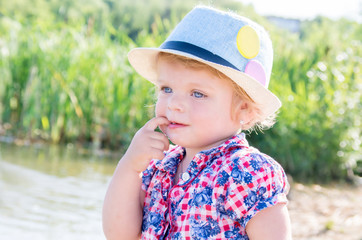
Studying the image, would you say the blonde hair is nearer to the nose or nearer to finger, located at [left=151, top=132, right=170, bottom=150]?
the nose

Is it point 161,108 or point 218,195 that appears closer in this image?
point 218,195

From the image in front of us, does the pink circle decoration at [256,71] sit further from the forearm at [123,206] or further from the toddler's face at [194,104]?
the forearm at [123,206]

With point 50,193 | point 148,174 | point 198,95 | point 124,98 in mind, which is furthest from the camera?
point 124,98

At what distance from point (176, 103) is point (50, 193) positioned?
2392 millimetres

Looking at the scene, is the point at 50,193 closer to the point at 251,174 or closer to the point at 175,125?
the point at 175,125

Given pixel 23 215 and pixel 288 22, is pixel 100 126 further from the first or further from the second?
pixel 288 22

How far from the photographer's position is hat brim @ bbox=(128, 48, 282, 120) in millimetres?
1475

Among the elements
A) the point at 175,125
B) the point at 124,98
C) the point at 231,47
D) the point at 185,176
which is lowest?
the point at 124,98

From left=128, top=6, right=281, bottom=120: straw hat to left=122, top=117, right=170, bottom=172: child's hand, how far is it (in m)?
0.25

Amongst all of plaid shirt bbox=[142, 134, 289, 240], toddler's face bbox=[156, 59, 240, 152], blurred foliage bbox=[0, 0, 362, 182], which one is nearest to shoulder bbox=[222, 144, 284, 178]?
plaid shirt bbox=[142, 134, 289, 240]

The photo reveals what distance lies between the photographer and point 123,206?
1.60m

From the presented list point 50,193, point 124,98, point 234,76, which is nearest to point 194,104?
point 234,76

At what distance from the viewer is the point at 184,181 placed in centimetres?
154

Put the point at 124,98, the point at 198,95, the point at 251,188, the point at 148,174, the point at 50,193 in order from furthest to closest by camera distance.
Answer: the point at 124,98 → the point at 50,193 → the point at 148,174 → the point at 198,95 → the point at 251,188
